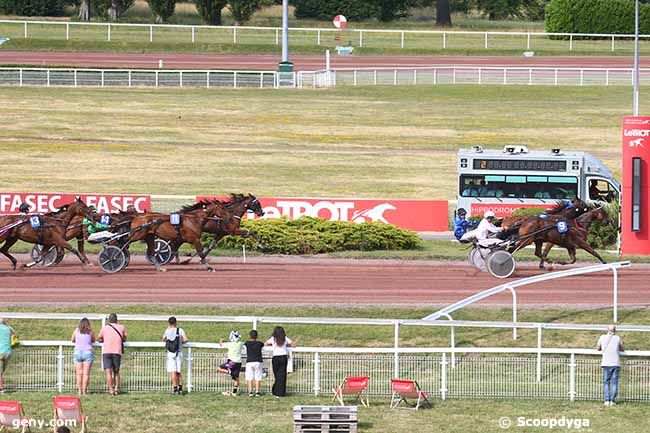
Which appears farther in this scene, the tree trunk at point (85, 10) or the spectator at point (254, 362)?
the tree trunk at point (85, 10)

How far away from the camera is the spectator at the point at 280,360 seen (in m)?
18.9

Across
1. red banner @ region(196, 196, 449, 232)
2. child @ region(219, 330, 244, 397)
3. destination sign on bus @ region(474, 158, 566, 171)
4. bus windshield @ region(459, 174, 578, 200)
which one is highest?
destination sign on bus @ region(474, 158, 566, 171)

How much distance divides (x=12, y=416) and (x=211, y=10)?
6213 centimetres

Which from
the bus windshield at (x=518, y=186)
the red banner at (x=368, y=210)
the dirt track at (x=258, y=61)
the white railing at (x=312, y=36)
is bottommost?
the red banner at (x=368, y=210)

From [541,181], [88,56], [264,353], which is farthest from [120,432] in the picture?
[88,56]

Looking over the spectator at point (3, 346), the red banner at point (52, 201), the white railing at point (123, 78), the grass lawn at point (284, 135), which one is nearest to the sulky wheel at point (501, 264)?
the spectator at point (3, 346)

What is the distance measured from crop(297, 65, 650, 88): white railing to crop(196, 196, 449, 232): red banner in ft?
84.7

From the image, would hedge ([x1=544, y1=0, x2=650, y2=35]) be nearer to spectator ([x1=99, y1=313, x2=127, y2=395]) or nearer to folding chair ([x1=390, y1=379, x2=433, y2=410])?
folding chair ([x1=390, y1=379, x2=433, y2=410])

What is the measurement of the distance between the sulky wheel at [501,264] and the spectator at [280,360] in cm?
825

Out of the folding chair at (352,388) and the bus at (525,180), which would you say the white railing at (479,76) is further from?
the folding chair at (352,388)

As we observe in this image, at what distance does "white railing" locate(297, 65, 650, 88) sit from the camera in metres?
60.3

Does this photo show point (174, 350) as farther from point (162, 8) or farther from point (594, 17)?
point (162, 8)

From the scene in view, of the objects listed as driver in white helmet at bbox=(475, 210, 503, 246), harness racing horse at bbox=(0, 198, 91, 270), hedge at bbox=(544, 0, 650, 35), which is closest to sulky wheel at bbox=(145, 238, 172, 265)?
harness racing horse at bbox=(0, 198, 91, 270)

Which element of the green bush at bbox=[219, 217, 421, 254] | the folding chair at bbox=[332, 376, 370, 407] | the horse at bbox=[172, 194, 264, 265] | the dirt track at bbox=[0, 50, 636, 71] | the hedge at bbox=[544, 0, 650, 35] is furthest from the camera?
the hedge at bbox=[544, 0, 650, 35]
